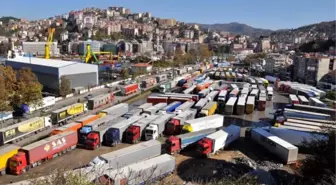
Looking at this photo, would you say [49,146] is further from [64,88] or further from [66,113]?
[64,88]

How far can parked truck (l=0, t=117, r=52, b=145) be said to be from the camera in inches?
488

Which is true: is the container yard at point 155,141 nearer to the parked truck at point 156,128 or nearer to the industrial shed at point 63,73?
the parked truck at point 156,128

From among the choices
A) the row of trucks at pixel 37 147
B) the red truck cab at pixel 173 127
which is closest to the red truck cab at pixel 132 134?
the row of trucks at pixel 37 147

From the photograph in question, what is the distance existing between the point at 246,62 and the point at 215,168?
5302 centimetres

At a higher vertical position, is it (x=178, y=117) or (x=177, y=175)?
(x=178, y=117)

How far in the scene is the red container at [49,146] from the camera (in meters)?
10.2

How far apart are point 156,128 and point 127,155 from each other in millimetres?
3521

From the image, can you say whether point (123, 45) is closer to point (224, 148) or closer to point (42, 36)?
point (42, 36)

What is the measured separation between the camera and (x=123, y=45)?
7300cm

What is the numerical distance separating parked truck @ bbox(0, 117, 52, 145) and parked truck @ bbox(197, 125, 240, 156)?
8065 mm

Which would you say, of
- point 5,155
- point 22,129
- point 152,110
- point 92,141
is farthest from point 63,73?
point 5,155

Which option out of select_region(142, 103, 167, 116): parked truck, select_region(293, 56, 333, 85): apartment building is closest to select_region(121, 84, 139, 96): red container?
select_region(142, 103, 167, 116): parked truck

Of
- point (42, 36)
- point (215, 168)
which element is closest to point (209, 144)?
point (215, 168)

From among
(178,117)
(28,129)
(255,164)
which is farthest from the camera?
(178,117)
